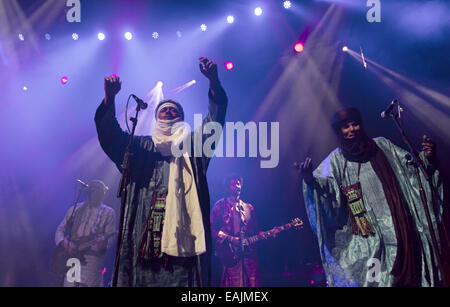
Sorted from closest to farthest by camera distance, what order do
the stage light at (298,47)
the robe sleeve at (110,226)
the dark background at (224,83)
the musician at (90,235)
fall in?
1. the musician at (90,235)
2. the robe sleeve at (110,226)
3. the dark background at (224,83)
4. the stage light at (298,47)

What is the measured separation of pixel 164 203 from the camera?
3.41 metres

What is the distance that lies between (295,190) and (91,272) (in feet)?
15.1

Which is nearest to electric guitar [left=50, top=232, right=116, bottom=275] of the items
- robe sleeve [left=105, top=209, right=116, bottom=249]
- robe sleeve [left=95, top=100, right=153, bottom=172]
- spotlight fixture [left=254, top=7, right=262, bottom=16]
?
robe sleeve [left=105, top=209, right=116, bottom=249]

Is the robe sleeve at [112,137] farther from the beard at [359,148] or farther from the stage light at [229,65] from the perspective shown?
the stage light at [229,65]

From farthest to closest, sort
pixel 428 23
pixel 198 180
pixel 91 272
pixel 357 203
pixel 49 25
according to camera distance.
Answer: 1. pixel 49 25
2. pixel 428 23
3. pixel 91 272
4. pixel 357 203
5. pixel 198 180

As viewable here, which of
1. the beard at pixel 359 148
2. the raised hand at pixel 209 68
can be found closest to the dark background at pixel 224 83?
the beard at pixel 359 148

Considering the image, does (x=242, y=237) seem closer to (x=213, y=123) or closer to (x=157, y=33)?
(x=213, y=123)

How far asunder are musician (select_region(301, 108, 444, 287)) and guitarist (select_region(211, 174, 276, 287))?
2598 mm

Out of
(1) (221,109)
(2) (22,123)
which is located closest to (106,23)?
(2) (22,123)

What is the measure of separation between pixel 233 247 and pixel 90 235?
2.70m

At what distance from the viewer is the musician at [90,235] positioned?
5.57 m

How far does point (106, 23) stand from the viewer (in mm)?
7047

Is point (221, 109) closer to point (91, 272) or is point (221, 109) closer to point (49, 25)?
point (91, 272)

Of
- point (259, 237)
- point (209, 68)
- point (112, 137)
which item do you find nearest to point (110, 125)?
point (112, 137)
